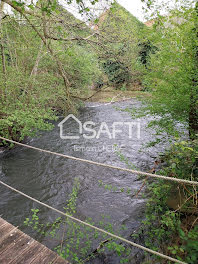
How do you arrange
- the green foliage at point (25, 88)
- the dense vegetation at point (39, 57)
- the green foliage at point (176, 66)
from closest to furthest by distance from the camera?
the green foliage at point (176, 66), the dense vegetation at point (39, 57), the green foliage at point (25, 88)

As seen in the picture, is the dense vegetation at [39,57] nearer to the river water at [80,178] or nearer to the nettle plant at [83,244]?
the river water at [80,178]

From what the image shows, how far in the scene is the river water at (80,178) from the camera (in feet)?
12.5

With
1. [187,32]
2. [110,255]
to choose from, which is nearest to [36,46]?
[187,32]

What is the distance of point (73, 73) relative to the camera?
10789mm

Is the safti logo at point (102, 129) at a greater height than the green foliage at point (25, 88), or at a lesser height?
lesser

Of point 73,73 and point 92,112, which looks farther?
point 92,112

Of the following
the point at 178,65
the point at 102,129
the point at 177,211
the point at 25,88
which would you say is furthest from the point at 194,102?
the point at 102,129

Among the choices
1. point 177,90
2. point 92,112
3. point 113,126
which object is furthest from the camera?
point 92,112

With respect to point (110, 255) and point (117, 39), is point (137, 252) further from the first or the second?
point (117, 39)

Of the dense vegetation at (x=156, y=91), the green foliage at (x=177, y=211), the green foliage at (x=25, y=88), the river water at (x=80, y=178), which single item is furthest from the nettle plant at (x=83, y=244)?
the green foliage at (x=25, y=88)

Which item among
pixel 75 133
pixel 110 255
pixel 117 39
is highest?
pixel 117 39

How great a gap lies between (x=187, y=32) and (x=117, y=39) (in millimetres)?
1981

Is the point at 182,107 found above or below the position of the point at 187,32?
below

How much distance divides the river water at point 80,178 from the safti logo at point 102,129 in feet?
0.48
